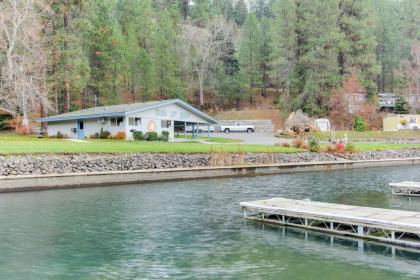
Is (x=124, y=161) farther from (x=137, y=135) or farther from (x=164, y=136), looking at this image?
(x=164, y=136)

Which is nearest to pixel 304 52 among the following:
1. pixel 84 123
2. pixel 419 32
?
pixel 419 32

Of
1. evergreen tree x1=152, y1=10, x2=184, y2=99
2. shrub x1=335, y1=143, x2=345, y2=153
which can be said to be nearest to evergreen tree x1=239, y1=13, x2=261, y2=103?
evergreen tree x1=152, y1=10, x2=184, y2=99

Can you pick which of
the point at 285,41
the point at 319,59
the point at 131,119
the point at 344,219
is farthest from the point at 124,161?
the point at 285,41

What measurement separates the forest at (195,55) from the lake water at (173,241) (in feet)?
100

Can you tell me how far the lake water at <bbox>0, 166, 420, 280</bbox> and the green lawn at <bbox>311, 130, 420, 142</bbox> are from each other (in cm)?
3541

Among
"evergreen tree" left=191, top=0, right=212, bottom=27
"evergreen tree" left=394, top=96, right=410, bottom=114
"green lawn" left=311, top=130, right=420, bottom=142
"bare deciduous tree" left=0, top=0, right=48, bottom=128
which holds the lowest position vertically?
→ "green lawn" left=311, top=130, right=420, bottom=142

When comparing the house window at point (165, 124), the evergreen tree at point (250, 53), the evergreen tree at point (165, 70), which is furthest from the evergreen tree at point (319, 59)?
the house window at point (165, 124)

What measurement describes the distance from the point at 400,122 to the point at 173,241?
61.2m

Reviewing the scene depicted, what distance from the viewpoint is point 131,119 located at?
51.7 m

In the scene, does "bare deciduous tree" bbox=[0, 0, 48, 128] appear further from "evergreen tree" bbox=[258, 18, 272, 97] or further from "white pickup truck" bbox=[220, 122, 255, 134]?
"evergreen tree" bbox=[258, 18, 272, 97]

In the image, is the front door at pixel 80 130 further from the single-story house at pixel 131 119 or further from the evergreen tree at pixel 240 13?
the evergreen tree at pixel 240 13

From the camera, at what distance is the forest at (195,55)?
5572 centimetres

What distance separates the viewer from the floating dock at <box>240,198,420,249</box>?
15389 millimetres

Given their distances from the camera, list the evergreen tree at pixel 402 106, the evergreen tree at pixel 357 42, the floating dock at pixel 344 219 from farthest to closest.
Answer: the evergreen tree at pixel 402 106, the evergreen tree at pixel 357 42, the floating dock at pixel 344 219
